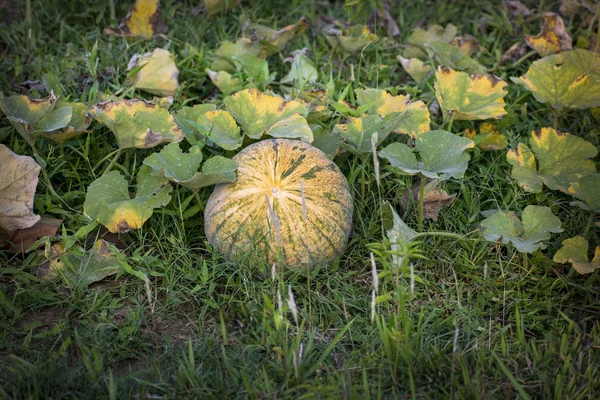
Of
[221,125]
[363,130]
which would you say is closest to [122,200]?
[221,125]

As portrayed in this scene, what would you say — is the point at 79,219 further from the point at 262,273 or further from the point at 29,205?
the point at 262,273

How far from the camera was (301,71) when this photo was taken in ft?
10.3

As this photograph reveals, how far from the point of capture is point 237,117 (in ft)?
8.55

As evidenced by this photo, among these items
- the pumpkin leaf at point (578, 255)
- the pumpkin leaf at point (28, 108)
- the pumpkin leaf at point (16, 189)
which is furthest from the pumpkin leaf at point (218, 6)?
the pumpkin leaf at point (578, 255)

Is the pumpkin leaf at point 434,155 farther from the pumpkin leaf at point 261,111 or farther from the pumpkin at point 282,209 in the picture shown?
the pumpkin leaf at point 261,111

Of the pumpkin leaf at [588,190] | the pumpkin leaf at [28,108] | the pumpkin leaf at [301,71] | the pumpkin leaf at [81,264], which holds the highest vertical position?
the pumpkin leaf at [28,108]

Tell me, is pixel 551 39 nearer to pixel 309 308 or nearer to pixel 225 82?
pixel 225 82

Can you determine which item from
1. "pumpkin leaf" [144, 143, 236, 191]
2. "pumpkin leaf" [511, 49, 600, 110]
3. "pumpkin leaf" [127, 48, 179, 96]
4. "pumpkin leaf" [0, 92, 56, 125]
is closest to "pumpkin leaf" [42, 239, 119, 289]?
"pumpkin leaf" [144, 143, 236, 191]

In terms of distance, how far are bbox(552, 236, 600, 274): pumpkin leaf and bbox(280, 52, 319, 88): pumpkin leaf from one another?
1.34m

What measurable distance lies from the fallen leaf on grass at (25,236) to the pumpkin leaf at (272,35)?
130 centimetres

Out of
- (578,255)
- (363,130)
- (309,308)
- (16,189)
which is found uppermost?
(363,130)

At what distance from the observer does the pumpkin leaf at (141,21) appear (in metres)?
3.29

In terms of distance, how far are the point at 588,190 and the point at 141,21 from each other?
2.13 meters

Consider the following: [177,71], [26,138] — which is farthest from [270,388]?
[177,71]
